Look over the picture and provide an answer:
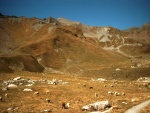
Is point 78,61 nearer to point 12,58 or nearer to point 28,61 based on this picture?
point 28,61

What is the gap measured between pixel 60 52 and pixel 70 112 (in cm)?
15609

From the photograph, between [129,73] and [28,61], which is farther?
[28,61]

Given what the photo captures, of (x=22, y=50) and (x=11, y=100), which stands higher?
(x=22, y=50)

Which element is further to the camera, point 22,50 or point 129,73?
point 22,50

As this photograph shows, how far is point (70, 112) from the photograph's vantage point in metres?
30.4

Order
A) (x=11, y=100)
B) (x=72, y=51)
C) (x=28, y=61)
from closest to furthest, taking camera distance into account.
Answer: (x=11, y=100) < (x=28, y=61) < (x=72, y=51)

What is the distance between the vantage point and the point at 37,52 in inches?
7092

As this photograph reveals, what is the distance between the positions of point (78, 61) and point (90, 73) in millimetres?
52651

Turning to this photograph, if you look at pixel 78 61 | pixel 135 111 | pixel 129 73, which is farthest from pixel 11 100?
pixel 78 61

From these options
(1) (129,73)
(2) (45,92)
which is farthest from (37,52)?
(2) (45,92)

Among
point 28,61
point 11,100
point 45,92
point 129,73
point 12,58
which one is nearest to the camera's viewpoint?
point 11,100

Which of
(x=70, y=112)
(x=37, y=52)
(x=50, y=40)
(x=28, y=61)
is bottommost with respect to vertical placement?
(x=70, y=112)

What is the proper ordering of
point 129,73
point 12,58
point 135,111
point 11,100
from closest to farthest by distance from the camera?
point 135,111, point 11,100, point 129,73, point 12,58

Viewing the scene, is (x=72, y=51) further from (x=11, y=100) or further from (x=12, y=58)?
(x=11, y=100)
